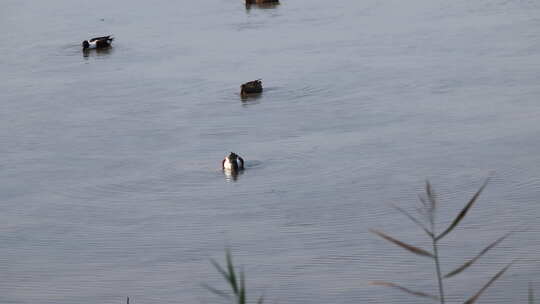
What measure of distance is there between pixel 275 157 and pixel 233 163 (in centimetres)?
100

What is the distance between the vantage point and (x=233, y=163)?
560 inches

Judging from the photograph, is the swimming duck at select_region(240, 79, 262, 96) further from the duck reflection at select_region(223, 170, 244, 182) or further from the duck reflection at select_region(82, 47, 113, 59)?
the duck reflection at select_region(82, 47, 113, 59)

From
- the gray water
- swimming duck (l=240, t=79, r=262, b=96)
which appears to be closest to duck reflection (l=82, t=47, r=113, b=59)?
the gray water

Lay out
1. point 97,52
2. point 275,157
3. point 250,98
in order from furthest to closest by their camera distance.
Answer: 1. point 97,52
2. point 250,98
3. point 275,157

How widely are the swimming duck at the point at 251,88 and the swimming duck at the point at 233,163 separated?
4614mm

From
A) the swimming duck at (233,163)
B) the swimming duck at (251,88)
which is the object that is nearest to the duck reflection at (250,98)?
the swimming duck at (251,88)

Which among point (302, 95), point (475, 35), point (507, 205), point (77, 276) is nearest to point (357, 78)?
point (302, 95)

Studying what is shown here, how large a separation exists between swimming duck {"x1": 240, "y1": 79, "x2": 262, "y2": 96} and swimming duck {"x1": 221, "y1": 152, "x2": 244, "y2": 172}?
182 inches

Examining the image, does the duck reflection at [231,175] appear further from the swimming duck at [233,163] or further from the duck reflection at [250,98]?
the duck reflection at [250,98]

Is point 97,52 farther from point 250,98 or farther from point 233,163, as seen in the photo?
point 233,163

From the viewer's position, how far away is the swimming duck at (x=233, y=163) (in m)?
14.2

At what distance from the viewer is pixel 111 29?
30.0m

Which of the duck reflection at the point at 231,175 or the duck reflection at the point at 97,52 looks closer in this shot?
the duck reflection at the point at 231,175

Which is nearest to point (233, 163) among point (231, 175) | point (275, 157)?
point (231, 175)
